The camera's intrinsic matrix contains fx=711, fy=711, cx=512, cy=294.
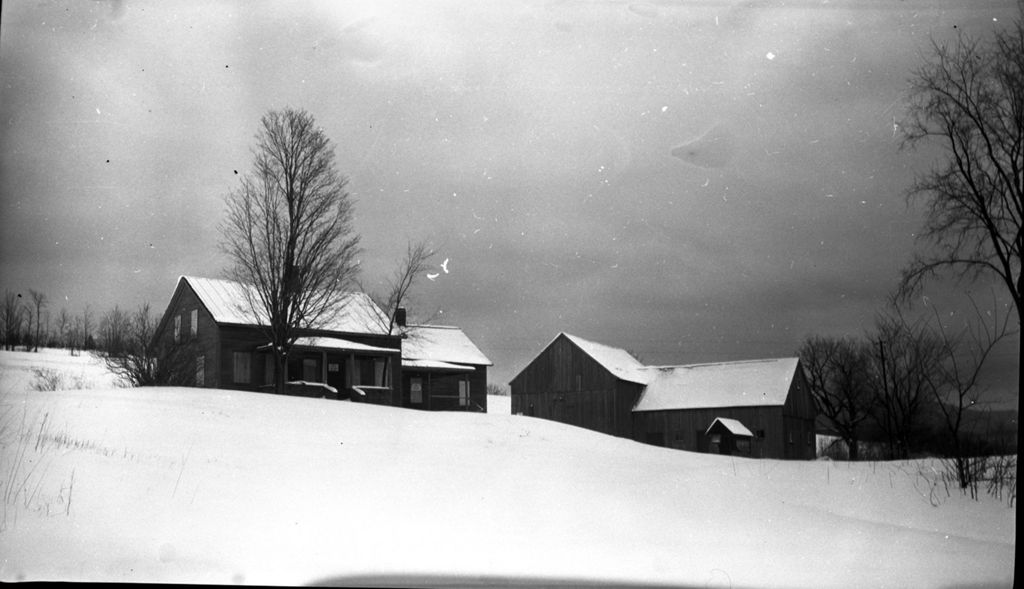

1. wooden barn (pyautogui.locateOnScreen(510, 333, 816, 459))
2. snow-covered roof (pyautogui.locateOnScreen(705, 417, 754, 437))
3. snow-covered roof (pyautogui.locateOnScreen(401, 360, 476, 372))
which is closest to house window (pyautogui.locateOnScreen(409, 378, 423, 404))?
snow-covered roof (pyautogui.locateOnScreen(401, 360, 476, 372))

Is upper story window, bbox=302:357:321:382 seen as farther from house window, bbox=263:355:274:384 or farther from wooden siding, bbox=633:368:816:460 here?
wooden siding, bbox=633:368:816:460

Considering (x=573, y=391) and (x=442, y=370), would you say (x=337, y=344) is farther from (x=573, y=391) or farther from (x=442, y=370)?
(x=573, y=391)

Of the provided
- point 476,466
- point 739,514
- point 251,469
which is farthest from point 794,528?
point 251,469

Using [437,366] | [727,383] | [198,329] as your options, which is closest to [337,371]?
[437,366]

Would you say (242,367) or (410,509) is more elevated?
(242,367)

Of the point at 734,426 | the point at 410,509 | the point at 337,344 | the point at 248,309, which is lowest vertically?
the point at 410,509

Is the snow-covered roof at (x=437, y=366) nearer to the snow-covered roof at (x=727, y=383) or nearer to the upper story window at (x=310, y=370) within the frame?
the upper story window at (x=310, y=370)
